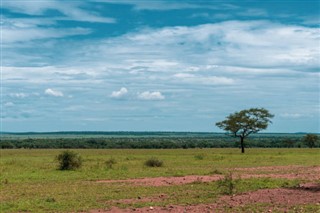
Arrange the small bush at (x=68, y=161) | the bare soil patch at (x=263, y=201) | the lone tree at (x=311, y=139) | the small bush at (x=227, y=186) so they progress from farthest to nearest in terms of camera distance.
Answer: the lone tree at (x=311, y=139), the small bush at (x=68, y=161), the small bush at (x=227, y=186), the bare soil patch at (x=263, y=201)

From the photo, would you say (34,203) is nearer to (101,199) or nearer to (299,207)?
(101,199)

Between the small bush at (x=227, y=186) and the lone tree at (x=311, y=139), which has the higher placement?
the lone tree at (x=311, y=139)

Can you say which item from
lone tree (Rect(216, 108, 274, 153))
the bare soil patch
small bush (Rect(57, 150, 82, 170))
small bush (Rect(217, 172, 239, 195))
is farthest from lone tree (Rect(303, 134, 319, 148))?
small bush (Rect(217, 172, 239, 195))

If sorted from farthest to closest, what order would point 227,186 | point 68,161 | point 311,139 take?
point 311,139
point 68,161
point 227,186

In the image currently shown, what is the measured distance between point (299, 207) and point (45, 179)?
55.1 feet

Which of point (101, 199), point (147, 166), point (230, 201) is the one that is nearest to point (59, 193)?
point (101, 199)

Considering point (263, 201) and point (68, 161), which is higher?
point (68, 161)

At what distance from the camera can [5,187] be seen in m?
24.2

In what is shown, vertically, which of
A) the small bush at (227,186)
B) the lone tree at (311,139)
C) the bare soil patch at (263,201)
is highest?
the lone tree at (311,139)

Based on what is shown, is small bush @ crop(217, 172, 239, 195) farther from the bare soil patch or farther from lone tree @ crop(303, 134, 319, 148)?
lone tree @ crop(303, 134, 319, 148)

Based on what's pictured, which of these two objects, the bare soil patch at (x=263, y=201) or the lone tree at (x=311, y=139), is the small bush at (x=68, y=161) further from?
the lone tree at (x=311, y=139)

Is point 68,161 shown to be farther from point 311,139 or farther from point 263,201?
point 311,139

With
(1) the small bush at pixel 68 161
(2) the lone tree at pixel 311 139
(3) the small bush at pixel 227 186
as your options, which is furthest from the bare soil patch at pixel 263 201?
(2) the lone tree at pixel 311 139

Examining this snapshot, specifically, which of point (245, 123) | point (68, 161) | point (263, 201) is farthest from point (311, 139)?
point (263, 201)
